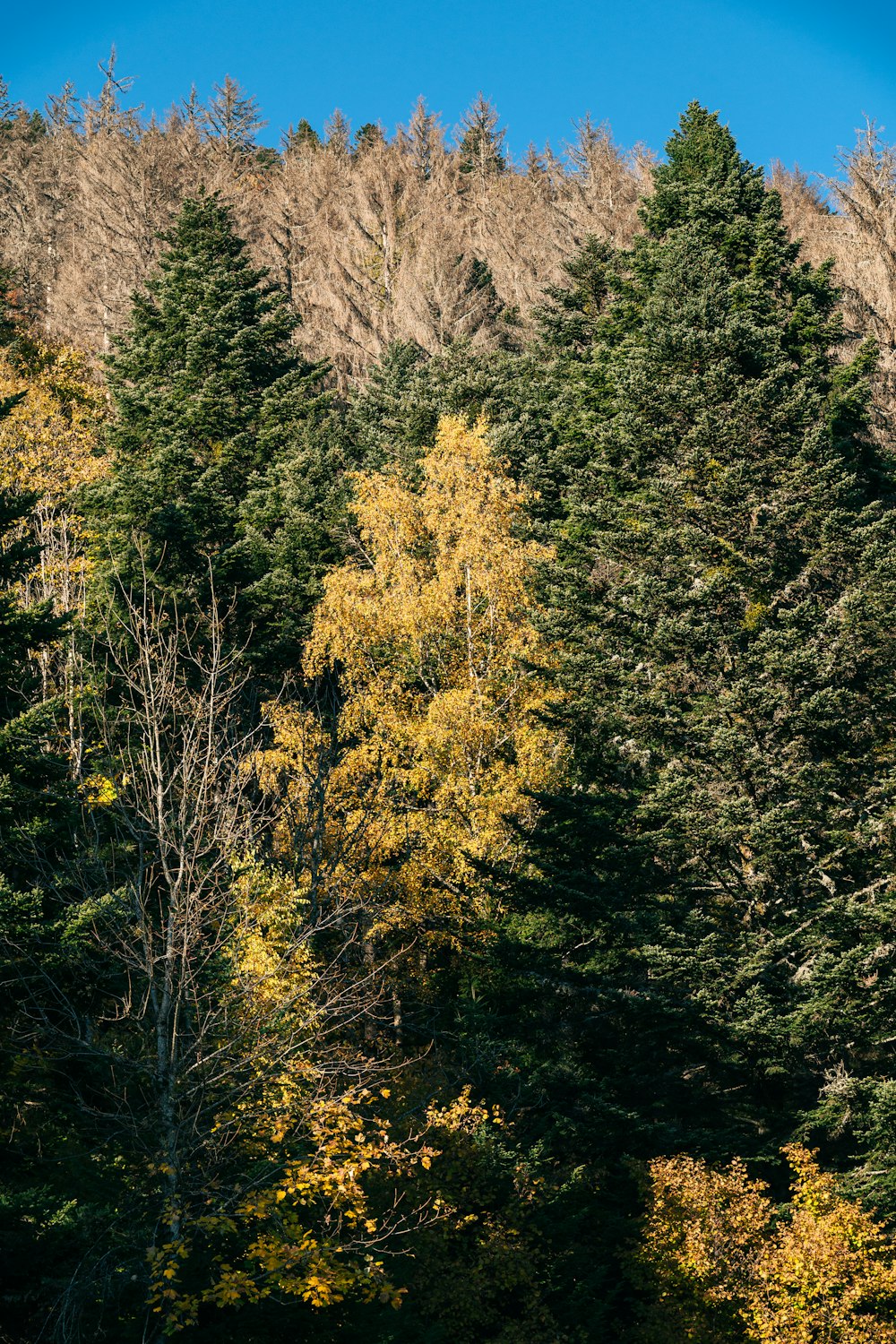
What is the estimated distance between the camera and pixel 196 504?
21.9 meters

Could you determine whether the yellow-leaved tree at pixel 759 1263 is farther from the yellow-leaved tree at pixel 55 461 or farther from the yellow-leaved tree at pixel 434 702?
the yellow-leaved tree at pixel 55 461

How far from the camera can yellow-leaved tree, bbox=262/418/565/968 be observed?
1838 centimetres

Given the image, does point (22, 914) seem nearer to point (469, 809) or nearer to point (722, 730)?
point (469, 809)

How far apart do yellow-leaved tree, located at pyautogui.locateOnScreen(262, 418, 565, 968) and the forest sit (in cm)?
11

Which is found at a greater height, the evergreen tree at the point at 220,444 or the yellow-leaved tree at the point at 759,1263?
the evergreen tree at the point at 220,444

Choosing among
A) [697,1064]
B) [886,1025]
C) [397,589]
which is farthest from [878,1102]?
[397,589]

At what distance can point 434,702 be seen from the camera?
64.4 feet

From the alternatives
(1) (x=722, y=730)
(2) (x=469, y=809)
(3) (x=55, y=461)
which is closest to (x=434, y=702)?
(2) (x=469, y=809)

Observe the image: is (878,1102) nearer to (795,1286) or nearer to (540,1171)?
(795,1286)

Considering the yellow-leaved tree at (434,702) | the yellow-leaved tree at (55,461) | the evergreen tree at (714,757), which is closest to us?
the evergreen tree at (714,757)

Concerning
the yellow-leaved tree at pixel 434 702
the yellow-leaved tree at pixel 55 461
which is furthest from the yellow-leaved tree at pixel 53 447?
the yellow-leaved tree at pixel 434 702

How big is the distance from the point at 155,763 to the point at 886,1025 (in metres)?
12.1

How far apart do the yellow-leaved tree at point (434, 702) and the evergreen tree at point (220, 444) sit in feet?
5.50

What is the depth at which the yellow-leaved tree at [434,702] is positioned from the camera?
18.4m
